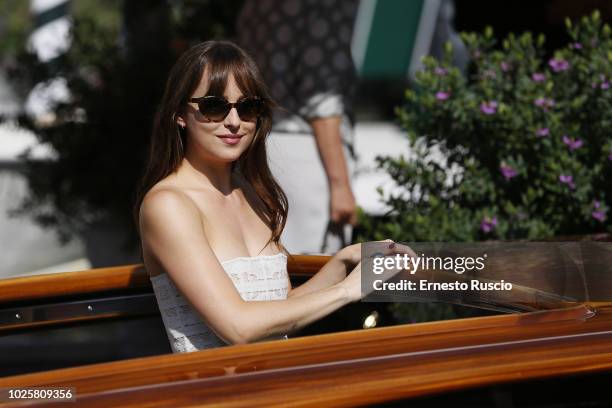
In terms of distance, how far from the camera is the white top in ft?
7.27

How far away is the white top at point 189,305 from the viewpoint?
222cm

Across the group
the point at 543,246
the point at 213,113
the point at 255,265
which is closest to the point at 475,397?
the point at 543,246

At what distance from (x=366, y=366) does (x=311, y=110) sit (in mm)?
1993

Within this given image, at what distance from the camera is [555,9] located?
4727 mm

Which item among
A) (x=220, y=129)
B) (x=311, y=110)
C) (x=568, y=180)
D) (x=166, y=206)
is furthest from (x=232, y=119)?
(x=568, y=180)

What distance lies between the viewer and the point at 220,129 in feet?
7.52

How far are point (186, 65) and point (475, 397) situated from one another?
1035 millimetres

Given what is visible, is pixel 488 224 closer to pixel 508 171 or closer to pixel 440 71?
pixel 508 171

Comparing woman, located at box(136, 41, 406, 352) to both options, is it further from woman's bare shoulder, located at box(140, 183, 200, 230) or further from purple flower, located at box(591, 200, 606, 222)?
purple flower, located at box(591, 200, 606, 222)

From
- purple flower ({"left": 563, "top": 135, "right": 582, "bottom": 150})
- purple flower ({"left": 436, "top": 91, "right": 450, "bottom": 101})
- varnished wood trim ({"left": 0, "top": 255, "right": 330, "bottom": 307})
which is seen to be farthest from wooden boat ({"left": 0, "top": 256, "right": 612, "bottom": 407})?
purple flower ({"left": 436, "top": 91, "right": 450, "bottom": 101})

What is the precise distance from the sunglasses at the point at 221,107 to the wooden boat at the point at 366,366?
2.29 feet

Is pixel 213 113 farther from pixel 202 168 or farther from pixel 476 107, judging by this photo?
pixel 476 107

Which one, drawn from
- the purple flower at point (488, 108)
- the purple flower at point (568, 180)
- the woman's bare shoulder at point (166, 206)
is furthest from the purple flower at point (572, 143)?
the woman's bare shoulder at point (166, 206)

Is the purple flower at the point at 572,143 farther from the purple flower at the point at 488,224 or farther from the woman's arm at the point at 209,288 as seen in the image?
the woman's arm at the point at 209,288
